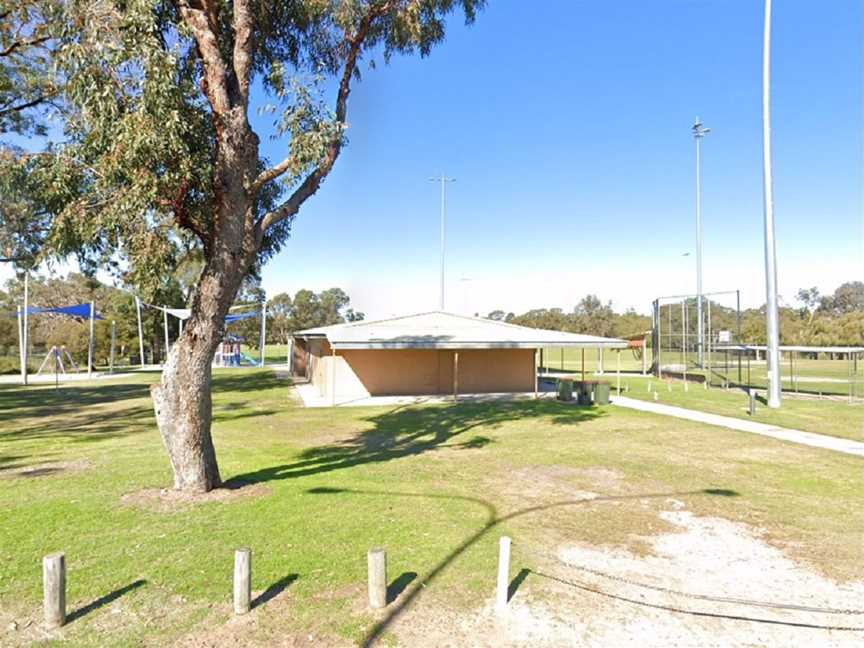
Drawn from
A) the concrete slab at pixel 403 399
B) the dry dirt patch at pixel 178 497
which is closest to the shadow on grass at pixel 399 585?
the dry dirt patch at pixel 178 497

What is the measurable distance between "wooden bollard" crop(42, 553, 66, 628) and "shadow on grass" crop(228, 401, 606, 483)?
4.37 meters

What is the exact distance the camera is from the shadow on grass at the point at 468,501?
460 cm

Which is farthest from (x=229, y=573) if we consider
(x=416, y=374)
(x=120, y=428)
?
(x=416, y=374)

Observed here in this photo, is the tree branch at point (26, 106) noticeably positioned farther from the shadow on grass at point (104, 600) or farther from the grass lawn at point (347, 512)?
the shadow on grass at point (104, 600)

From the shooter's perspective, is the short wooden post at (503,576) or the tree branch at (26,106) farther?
the tree branch at (26,106)

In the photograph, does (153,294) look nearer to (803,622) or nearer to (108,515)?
(108,515)

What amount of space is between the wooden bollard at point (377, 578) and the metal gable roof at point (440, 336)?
48.1ft

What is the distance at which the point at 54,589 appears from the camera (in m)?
4.38

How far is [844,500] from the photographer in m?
7.96

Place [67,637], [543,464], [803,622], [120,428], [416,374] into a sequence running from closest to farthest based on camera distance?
[67,637] < [803,622] < [543,464] < [120,428] < [416,374]

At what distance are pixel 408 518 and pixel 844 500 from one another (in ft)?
20.6

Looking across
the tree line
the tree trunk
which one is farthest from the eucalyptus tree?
the tree line

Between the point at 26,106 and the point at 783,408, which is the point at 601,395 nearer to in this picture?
the point at 783,408

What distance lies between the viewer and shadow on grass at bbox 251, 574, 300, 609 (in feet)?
16.0
